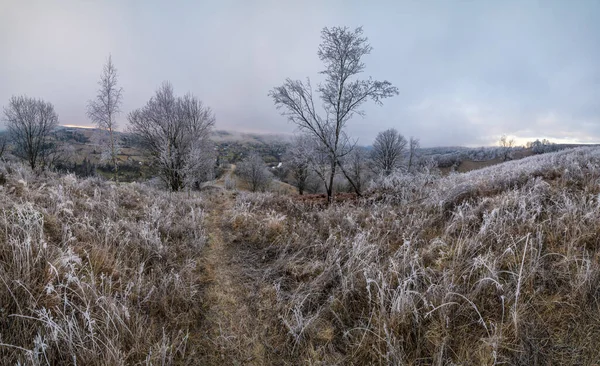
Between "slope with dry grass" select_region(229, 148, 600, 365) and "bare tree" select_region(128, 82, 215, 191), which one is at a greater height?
"bare tree" select_region(128, 82, 215, 191)

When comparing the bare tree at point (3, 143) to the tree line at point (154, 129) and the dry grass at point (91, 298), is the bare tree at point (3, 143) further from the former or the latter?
the dry grass at point (91, 298)

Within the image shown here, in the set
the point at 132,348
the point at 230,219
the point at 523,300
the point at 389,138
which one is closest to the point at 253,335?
the point at 132,348

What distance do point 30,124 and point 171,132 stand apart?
1908 cm

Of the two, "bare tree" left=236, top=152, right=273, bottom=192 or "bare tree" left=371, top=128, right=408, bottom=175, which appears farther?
"bare tree" left=236, top=152, right=273, bottom=192

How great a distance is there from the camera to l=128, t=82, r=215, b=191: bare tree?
17.2 meters

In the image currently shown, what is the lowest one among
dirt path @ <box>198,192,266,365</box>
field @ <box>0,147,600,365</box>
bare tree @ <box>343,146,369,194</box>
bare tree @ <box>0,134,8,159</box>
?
dirt path @ <box>198,192,266,365</box>

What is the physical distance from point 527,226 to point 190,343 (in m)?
4.90

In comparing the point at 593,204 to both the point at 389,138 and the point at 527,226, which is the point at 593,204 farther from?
the point at 389,138

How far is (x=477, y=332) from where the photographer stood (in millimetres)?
2094

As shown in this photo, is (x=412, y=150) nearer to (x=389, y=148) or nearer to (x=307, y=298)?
(x=389, y=148)

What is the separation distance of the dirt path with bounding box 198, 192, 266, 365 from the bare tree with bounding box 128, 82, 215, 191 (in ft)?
42.7

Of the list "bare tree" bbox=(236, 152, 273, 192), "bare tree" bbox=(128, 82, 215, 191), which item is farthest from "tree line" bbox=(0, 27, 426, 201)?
"bare tree" bbox=(236, 152, 273, 192)

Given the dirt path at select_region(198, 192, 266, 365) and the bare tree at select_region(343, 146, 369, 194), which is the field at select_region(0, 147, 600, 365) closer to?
the dirt path at select_region(198, 192, 266, 365)

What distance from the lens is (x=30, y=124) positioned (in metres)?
23.5
